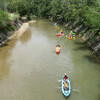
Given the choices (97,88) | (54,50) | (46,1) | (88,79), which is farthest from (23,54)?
(46,1)

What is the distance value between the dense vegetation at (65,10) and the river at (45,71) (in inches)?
168

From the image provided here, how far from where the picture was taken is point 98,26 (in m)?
18.0

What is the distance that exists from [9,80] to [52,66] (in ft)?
16.6

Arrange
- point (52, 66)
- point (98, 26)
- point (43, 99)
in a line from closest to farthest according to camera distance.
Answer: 1. point (43, 99)
2. point (52, 66)
3. point (98, 26)

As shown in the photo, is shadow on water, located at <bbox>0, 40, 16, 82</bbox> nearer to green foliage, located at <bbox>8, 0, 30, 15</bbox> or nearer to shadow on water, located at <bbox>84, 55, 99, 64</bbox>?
shadow on water, located at <bbox>84, 55, 99, 64</bbox>

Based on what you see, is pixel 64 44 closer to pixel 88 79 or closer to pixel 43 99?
pixel 88 79

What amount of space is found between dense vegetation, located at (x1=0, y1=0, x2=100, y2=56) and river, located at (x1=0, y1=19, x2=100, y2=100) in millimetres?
4271

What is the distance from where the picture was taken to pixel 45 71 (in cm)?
1538

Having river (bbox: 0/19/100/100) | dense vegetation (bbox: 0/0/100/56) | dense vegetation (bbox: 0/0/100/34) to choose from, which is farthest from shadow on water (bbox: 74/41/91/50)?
dense vegetation (bbox: 0/0/100/34)

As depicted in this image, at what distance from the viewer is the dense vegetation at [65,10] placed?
2034 cm

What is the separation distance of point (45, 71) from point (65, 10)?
29.5m

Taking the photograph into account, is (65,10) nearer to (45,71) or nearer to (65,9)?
(65,9)

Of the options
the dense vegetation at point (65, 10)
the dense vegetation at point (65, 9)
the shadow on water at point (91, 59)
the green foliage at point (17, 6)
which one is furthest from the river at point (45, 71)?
the green foliage at point (17, 6)

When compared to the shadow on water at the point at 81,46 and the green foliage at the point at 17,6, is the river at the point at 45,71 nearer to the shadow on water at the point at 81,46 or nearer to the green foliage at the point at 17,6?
the shadow on water at the point at 81,46
